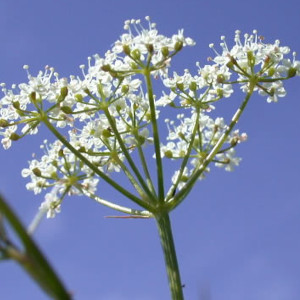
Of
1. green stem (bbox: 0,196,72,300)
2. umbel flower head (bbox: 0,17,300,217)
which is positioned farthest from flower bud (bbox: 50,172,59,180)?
green stem (bbox: 0,196,72,300)

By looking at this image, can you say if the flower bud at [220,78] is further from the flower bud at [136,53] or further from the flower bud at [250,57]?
the flower bud at [136,53]

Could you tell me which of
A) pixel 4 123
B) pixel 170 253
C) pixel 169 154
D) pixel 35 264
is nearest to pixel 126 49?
pixel 169 154

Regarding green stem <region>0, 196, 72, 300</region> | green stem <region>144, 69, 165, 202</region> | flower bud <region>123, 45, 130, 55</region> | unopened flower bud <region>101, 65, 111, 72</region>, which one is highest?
flower bud <region>123, 45, 130, 55</region>

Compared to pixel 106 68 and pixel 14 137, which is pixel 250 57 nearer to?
pixel 106 68

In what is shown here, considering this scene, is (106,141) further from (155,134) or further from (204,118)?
(204,118)

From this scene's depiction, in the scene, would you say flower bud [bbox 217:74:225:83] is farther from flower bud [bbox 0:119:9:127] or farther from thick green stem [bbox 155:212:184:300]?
flower bud [bbox 0:119:9:127]

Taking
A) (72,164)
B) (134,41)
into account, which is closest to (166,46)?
(134,41)
